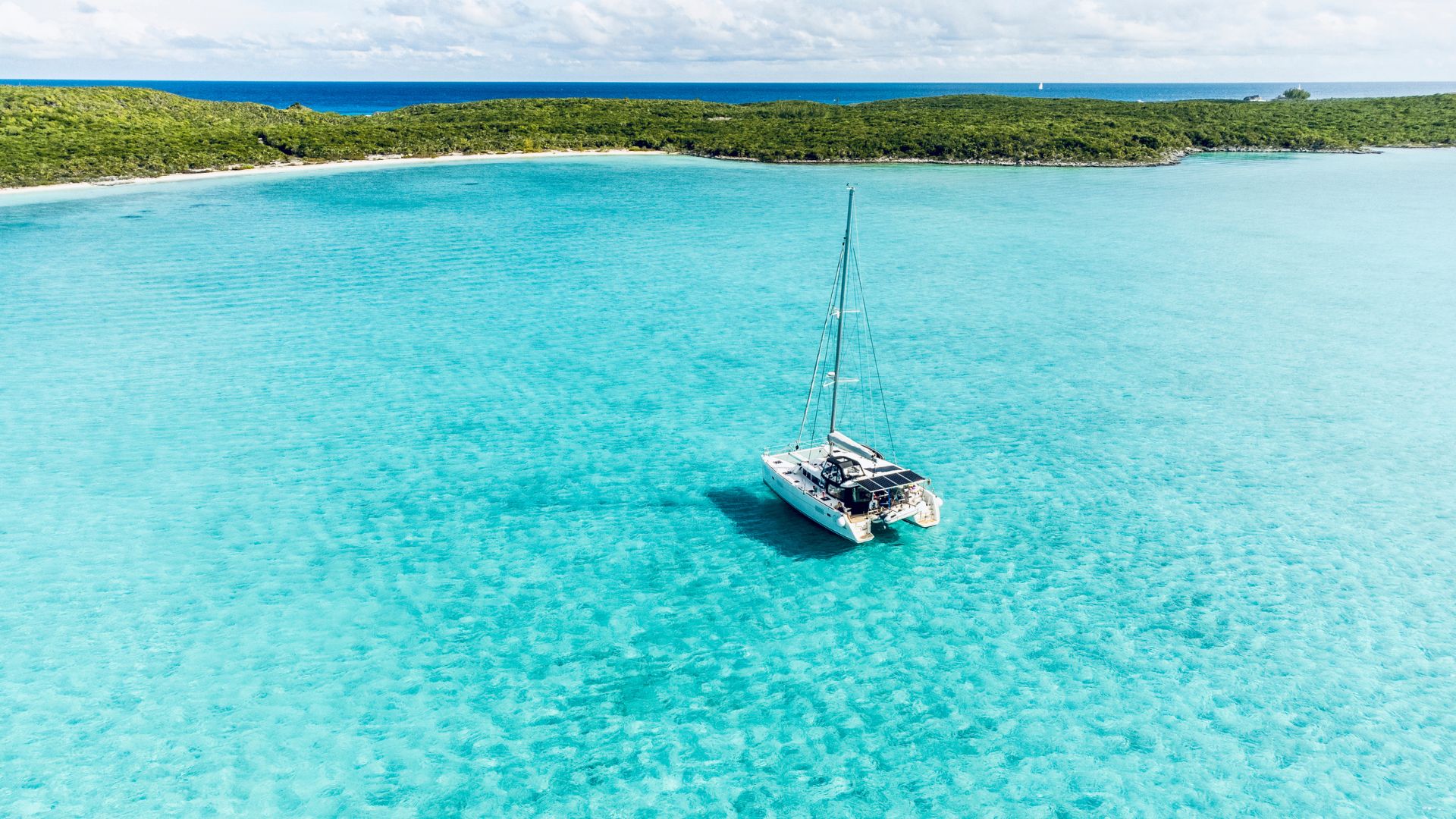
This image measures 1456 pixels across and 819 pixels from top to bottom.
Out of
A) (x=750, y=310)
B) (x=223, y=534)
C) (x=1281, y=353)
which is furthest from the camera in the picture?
(x=750, y=310)

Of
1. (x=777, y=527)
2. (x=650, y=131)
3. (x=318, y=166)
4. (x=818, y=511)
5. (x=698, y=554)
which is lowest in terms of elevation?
(x=698, y=554)

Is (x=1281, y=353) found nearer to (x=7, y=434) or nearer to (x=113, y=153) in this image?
(x=7, y=434)

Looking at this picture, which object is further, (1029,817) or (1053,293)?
(1053,293)

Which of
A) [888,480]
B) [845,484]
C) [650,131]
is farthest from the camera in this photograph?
[650,131]

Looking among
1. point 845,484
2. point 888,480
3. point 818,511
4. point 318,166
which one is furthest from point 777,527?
point 318,166

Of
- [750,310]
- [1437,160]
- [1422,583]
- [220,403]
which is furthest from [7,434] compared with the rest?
[1437,160]

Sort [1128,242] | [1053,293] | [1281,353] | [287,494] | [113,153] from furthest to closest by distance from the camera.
A: [113,153]
[1128,242]
[1053,293]
[1281,353]
[287,494]

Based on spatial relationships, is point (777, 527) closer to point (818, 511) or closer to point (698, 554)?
point (818, 511)
